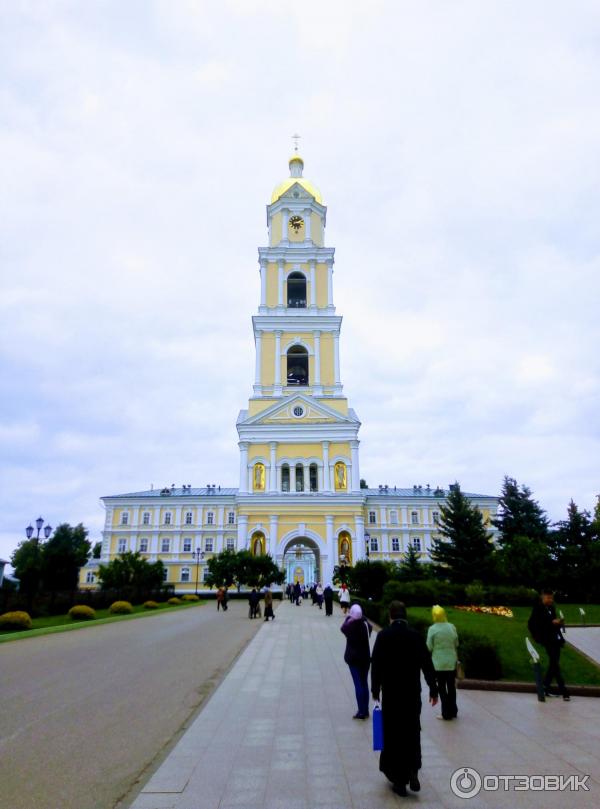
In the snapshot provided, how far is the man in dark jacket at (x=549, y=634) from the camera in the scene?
9.52m

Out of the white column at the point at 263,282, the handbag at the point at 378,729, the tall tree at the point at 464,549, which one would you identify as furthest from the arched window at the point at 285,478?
the handbag at the point at 378,729

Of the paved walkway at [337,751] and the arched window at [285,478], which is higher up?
the arched window at [285,478]

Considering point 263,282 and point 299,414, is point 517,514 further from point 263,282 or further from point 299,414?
point 263,282

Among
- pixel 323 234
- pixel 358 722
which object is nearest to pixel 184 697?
pixel 358 722

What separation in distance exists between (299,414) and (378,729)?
4577cm

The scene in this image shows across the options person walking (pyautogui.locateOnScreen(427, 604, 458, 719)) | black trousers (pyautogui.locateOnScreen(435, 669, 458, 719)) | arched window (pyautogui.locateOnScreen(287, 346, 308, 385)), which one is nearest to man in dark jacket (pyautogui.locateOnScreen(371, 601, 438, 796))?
person walking (pyautogui.locateOnScreen(427, 604, 458, 719))

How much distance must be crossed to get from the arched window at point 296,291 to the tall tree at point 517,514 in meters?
26.1

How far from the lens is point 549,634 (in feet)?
31.2

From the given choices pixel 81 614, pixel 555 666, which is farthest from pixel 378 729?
pixel 81 614

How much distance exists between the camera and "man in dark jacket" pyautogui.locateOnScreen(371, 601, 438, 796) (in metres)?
5.45

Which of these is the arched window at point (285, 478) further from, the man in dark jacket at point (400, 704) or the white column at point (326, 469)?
the man in dark jacket at point (400, 704)

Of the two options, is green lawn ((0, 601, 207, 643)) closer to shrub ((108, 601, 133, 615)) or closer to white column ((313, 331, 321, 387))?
shrub ((108, 601, 133, 615))

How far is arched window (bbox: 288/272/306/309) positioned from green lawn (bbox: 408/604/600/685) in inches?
1659

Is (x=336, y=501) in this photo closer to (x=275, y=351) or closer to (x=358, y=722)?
(x=275, y=351)
